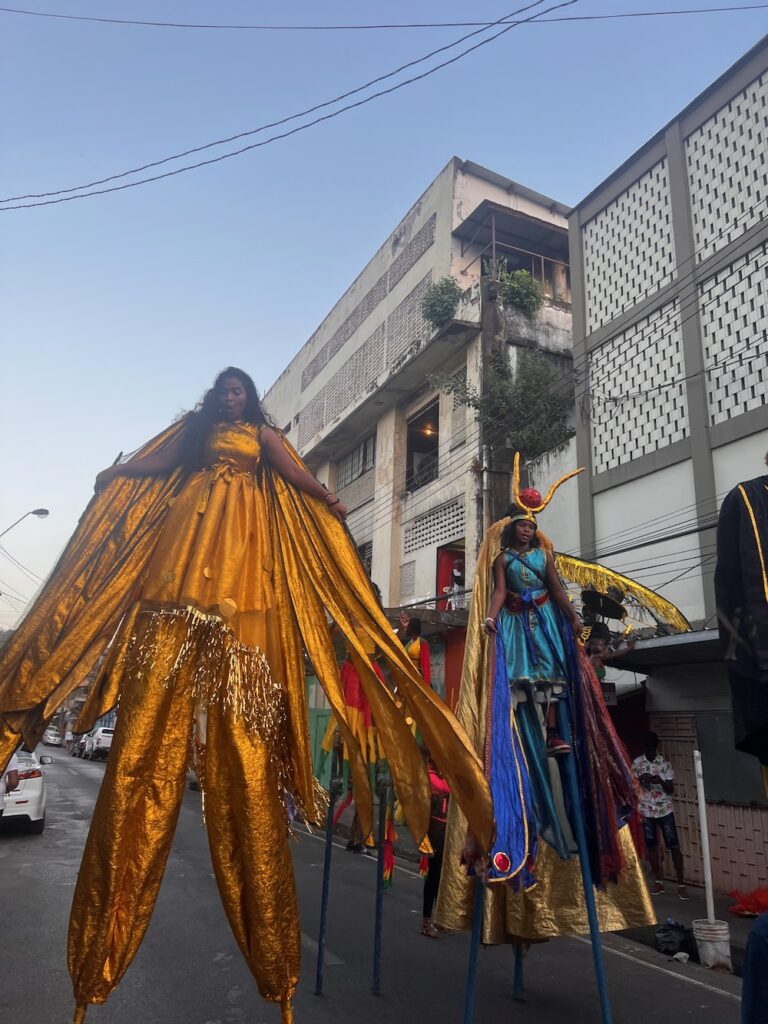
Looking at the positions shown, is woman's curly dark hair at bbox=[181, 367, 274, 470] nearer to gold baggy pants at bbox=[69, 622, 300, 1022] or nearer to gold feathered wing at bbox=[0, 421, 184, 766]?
gold feathered wing at bbox=[0, 421, 184, 766]

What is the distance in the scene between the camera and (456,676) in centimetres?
1346

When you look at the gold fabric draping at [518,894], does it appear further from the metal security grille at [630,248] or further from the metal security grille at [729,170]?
the metal security grille at [630,248]

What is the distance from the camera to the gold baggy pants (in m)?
2.07

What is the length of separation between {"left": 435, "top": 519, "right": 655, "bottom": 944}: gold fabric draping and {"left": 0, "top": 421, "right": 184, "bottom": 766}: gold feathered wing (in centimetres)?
167

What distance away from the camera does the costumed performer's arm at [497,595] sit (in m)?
3.47

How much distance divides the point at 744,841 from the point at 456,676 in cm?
630

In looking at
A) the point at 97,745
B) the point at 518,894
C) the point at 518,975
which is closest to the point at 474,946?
the point at 518,894

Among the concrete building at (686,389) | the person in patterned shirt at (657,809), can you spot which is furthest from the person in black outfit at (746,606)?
the person in patterned shirt at (657,809)

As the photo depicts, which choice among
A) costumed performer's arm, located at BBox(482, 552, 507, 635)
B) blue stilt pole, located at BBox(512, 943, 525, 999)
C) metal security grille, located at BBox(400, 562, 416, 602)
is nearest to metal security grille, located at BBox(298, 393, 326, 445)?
metal security grille, located at BBox(400, 562, 416, 602)

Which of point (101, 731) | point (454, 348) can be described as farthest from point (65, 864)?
point (101, 731)

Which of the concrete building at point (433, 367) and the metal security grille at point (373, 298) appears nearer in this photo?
the concrete building at point (433, 367)

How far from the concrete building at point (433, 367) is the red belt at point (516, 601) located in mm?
10142

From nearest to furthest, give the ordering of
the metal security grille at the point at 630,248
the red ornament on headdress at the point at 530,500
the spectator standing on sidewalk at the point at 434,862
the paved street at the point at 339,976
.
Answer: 1. the paved street at the point at 339,976
2. the red ornament on headdress at the point at 530,500
3. the spectator standing on sidewalk at the point at 434,862
4. the metal security grille at the point at 630,248

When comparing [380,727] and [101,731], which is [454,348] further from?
[101,731]
